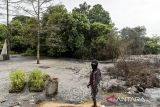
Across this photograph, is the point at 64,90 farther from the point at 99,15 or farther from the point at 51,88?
the point at 99,15

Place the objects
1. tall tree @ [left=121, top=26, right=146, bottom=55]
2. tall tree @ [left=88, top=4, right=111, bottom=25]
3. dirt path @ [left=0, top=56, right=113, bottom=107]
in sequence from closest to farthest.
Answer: dirt path @ [left=0, top=56, right=113, bottom=107] → tall tree @ [left=121, top=26, right=146, bottom=55] → tall tree @ [left=88, top=4, right=111, bottom=25]

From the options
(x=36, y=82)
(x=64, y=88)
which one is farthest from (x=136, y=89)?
(x=36, y=82)

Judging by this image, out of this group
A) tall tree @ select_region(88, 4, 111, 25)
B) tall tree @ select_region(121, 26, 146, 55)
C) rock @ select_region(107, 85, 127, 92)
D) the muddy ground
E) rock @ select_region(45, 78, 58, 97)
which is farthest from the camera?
tall tree @ select_region(88, 4, 111, 25)

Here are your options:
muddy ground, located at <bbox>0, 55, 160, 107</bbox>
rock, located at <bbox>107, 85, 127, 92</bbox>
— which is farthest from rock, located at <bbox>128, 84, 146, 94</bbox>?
muddy ground, located at <bbox>0, 55, 160, 107</bbox>

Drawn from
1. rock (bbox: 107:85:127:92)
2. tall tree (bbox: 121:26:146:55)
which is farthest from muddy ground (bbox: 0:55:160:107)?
tall tree (bbox: 121:26:146:55)

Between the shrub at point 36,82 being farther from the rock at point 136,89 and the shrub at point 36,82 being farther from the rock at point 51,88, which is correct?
the rock at point 136,89

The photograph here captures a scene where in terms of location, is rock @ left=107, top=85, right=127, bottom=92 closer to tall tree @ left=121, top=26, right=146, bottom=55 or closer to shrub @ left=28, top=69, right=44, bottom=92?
shrub @ left=28, top=69, right=44, bottom=92

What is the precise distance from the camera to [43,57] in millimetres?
29312

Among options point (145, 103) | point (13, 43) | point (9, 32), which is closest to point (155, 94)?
point (145, 103)

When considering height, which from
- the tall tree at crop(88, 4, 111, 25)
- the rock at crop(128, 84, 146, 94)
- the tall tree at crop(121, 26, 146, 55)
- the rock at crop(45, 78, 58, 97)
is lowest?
the rock at crop(128, 84, 146, 94)

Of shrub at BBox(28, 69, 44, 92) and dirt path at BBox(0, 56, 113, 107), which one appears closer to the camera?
dirt path at BBox(0, 56, 113, 107)

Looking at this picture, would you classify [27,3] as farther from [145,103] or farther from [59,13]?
[145,103]

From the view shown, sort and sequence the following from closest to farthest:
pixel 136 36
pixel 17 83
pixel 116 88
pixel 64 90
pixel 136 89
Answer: pixel 17 83 → pixel 64 90 → pixel 116 88 → pixel 136 89 → pixel 136 36

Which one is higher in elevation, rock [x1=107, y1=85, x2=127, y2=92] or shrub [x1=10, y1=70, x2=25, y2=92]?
shrub [x1=10, y1=70, x2=25, y2=92]
